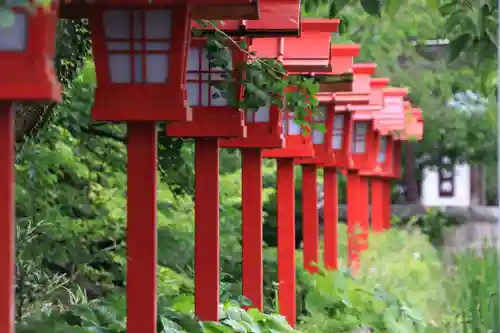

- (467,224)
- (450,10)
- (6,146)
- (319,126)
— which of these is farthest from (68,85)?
(467,224)

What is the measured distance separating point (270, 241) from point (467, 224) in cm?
1426

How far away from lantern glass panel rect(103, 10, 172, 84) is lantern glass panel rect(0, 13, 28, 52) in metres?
1.91

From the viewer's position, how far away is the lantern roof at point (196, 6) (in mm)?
6625

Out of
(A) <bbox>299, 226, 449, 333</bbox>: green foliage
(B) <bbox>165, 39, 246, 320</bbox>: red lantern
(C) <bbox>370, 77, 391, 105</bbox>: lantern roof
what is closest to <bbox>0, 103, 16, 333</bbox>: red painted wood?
(B) <bbox>165, 39, 246, 320</bbox>: red lantern

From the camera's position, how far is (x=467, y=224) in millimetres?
35062

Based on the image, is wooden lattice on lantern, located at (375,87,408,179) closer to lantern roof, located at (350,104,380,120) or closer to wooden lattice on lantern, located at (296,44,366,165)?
lantern roof, located at (350,104,380,120)

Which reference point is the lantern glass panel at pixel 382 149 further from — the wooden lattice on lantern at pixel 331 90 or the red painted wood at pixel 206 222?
the red painted wood at pixel 206 222

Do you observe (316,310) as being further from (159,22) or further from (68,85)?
(159,22)

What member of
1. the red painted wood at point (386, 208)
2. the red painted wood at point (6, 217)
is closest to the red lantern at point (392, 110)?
the red painted wood at point (386, 208)

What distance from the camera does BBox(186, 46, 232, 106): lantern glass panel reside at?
29.5 ft

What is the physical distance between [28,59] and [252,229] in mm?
6357

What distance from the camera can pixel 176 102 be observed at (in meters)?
6.83

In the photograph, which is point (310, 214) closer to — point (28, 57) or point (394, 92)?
point (394, 92)

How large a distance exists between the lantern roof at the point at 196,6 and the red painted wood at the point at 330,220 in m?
10.6
